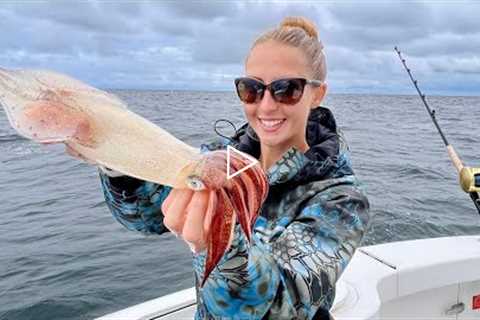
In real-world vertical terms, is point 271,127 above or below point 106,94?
below

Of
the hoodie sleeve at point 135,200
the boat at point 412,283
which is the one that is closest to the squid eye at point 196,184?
the hoodie sleeve at point 135,200

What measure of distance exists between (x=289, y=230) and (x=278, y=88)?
77 centimetres

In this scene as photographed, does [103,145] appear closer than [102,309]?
Yes

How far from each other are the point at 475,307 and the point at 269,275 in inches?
189

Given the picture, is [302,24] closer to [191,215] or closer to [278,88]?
[278,88]

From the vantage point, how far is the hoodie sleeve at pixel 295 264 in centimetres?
155

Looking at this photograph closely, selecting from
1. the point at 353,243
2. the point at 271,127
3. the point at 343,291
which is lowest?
the point at 343,291

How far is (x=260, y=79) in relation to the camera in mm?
2508

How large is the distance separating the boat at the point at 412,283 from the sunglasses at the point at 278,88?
2.20 m

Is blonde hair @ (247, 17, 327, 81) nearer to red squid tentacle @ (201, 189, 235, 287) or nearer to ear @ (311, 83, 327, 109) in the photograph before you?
A: ear @ (311, 83, 327, 109)


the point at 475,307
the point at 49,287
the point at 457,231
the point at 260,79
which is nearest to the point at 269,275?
the point at 260,79

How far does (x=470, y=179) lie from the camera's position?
17.1ft

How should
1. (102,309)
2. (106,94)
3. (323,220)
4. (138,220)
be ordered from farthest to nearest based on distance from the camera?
(102,309)
(138,220)
(323,220)
(106,94)

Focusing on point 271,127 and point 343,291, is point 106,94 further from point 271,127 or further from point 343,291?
point 343,291
